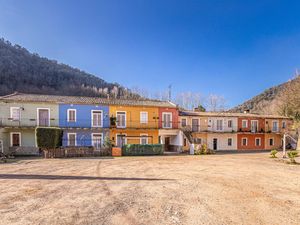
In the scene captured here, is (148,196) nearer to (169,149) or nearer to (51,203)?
(51,203)

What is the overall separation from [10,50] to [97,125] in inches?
3283

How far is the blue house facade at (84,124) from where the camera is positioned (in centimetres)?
2464

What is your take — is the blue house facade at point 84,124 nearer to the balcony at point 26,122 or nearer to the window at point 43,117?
the balcony at point 26,122

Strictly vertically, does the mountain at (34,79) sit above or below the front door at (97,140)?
above

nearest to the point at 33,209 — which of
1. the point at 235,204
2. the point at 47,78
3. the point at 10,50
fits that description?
the point at 235,204

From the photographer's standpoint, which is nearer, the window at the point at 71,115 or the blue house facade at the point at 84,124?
the blue house facade at the point at 84,124

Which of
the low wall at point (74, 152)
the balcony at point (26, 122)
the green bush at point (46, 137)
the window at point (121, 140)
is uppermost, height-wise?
the balcony at point (26, 122)

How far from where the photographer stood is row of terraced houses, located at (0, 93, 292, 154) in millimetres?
23328

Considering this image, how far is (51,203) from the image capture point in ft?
22.5

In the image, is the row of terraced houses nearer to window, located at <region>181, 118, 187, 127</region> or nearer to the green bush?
window, located at <region>181, 118, 187, 127</region>

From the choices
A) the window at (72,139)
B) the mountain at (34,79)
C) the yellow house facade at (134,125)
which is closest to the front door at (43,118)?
the window at (72,139)

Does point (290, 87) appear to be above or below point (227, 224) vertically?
above

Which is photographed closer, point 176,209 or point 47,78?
point 176,209

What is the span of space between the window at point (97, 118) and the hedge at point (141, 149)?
A: 4920 millimetres
